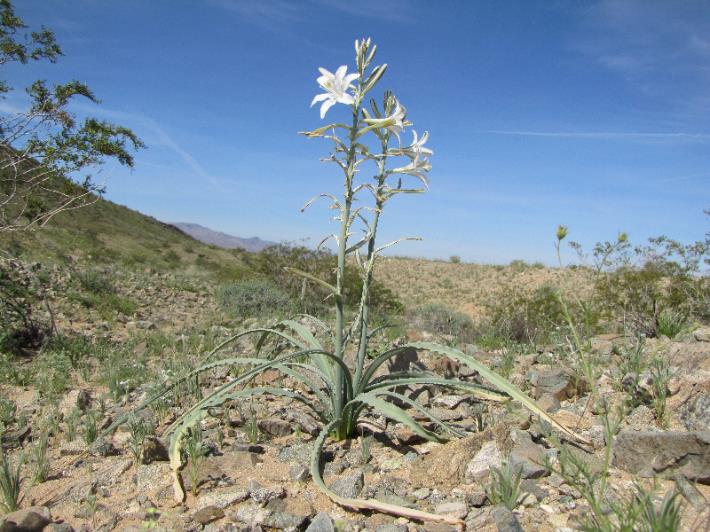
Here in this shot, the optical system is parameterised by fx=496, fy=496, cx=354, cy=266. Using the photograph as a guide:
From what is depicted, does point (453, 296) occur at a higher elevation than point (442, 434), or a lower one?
higher

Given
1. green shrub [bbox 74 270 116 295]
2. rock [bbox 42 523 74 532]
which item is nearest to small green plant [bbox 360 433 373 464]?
rock [bbox 42 523 74 532]

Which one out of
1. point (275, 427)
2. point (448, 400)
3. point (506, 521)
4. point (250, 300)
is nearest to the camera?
point (506, 521)

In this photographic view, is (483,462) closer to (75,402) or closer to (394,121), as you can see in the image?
(394,121)

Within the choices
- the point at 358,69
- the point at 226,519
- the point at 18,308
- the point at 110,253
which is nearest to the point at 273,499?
the point at 226,519

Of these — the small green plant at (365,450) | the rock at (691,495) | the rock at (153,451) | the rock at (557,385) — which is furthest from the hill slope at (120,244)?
the rock at (691,495)

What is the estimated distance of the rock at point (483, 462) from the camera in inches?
89.4

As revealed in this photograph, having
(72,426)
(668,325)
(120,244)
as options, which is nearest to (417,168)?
(72,426)

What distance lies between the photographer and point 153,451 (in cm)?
263

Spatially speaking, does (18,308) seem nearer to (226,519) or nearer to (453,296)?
(226,519)

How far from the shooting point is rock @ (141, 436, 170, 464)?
103 inches

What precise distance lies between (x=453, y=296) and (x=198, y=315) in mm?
16851

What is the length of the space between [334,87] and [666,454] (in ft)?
7.57

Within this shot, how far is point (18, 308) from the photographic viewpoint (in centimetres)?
629

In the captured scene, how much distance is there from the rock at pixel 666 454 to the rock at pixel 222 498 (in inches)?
67.1
